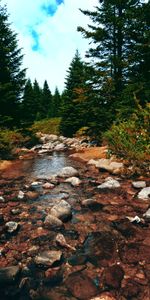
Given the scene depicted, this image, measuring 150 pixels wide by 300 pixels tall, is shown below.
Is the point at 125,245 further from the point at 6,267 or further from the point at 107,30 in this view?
the point at 107,30

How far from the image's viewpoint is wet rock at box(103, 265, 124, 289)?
357 cm

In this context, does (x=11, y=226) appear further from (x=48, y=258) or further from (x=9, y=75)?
(x=9, y=75)

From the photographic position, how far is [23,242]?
15.6 ft

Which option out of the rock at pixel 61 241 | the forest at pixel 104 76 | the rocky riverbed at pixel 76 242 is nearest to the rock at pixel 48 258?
the rocky riverbed at pixel 76 242

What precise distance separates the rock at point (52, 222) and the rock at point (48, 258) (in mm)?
1090

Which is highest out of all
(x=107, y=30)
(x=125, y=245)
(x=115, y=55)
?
(x=107, y=30)

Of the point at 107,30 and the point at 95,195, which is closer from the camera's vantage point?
the point at 95,195

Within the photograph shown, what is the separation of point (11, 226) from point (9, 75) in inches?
696

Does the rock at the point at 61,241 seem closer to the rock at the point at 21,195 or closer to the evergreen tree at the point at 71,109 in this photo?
the rock at the point at 21,195

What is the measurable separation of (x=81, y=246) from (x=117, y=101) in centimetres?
1509

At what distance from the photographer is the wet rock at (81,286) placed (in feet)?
11.2

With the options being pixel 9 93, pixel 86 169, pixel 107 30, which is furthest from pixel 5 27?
pixel 86 169

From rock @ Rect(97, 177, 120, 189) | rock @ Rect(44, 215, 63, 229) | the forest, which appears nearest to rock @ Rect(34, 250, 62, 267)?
rock @ Rect(44, 215, 63, 229)

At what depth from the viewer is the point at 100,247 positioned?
4508 mm
